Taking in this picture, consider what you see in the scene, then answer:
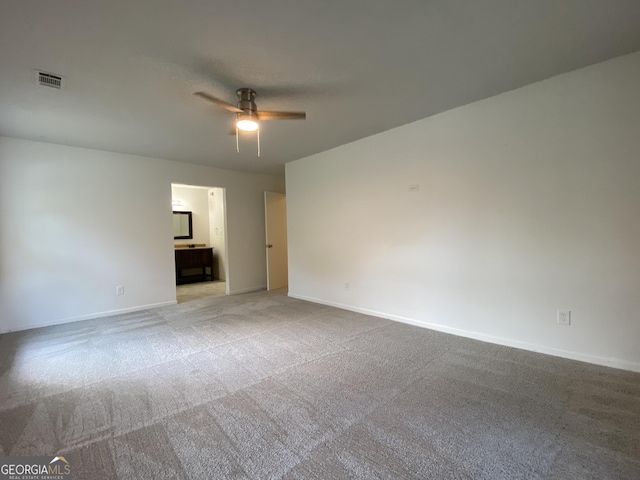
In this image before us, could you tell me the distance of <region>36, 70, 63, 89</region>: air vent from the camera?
7.25ft

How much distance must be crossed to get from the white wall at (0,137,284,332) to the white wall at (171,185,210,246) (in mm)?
2620

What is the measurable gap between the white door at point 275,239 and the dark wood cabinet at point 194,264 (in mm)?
2133

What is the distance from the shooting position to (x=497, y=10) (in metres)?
1.71

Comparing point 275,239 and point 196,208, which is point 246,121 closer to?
point 275,239

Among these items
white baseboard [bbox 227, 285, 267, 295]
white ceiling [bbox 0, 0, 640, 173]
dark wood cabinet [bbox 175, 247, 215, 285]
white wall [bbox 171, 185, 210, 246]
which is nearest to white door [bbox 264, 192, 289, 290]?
white baseboard [bbox 227, 285, 267, 295]

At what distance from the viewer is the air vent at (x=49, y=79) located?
2.21 metres

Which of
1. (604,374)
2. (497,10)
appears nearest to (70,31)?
(497,10)

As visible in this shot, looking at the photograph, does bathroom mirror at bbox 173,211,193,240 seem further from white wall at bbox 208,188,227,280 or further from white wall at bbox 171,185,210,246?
white wall at bbox 208,188,227,280

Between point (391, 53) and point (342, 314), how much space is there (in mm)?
3218

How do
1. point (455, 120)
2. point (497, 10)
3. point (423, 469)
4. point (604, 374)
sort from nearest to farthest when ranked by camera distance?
point (423, 469), point (497, 10), point (604, 374), point (455, 120)

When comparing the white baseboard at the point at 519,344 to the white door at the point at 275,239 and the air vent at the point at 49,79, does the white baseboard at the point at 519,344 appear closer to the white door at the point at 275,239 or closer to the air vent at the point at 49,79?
the white door at the point at 275,239

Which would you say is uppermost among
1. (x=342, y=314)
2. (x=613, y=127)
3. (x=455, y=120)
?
(x=455, y=120)

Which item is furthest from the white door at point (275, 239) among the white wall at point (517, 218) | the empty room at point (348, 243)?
the white wall at point (517, 218)

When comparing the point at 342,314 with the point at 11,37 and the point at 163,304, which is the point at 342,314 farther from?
the point at 11,37
